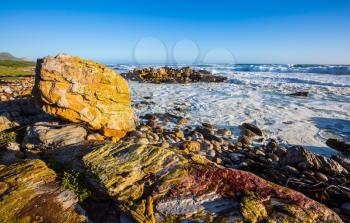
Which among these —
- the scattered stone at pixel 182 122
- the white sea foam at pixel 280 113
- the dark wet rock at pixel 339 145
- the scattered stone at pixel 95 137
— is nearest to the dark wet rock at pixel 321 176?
the white sea foam at pixel 280 113

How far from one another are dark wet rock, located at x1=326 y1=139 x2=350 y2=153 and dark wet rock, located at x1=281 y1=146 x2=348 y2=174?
6.14 ft

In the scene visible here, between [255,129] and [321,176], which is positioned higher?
[321,176]

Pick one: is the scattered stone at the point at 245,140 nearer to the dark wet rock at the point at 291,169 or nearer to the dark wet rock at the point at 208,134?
the dark wet rock at the point at 208,134

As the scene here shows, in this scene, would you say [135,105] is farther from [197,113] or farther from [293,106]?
[293,106]

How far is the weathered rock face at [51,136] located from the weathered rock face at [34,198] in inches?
60.3

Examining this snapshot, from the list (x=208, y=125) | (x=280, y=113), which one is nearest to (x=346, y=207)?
(x=208, y=125)

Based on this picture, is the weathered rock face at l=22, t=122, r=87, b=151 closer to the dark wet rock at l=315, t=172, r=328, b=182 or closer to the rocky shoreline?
the rocky shoreline

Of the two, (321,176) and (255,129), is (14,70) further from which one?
(321,176)

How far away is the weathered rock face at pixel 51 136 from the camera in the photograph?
5086 millimetres

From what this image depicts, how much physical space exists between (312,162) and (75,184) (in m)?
4.25

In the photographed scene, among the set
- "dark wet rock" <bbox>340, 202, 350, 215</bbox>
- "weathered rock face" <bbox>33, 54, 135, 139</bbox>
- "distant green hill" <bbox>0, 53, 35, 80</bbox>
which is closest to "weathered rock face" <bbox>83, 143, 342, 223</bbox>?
"dark wet rock" <bbox>340, 202, 350, 215</bbox>

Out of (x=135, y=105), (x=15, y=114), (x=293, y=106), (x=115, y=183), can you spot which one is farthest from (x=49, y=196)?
(x=293, y=106)

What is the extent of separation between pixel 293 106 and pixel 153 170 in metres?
10.5

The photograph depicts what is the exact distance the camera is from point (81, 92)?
5980 millimetres
